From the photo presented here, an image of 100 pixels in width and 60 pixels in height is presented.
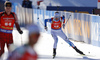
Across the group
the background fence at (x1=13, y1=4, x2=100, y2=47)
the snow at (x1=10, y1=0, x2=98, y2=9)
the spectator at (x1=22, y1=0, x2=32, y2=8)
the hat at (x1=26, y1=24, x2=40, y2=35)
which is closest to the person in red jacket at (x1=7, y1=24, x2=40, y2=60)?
the hat at (x1=26, y1=24, x2=40, y2=35)

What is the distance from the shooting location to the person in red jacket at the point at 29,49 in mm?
2609

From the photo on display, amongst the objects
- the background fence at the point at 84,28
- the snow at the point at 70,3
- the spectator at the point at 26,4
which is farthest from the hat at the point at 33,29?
the spectator at the point at 26,4

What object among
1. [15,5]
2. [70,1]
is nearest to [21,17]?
[15,5]

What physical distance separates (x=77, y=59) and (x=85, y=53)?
140 centimetres

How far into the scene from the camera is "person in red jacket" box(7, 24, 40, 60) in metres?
2.61

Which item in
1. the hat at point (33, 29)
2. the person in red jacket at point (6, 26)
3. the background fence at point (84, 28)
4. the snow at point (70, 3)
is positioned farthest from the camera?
the snow at point (70, 3)

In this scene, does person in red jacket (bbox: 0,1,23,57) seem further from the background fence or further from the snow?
the snow

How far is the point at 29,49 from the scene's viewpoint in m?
2.65

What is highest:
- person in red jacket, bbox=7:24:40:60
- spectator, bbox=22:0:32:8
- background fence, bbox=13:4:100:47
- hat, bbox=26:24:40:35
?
hat, bbox=26:24:40:35

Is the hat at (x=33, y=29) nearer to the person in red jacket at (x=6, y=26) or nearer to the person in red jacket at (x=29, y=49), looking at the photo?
the person in red jacket at (x=29, y=49)

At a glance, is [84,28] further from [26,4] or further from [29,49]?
[26,4]

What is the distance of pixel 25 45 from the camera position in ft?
8.79

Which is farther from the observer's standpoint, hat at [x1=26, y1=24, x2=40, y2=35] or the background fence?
the background fence

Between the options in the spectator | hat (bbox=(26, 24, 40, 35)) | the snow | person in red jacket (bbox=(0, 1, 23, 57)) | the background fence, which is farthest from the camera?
the spectator
